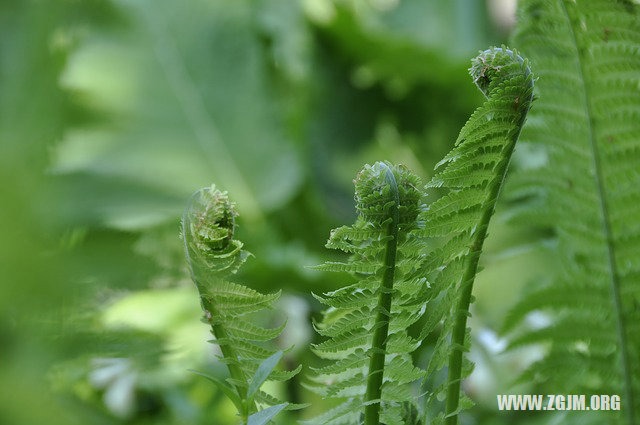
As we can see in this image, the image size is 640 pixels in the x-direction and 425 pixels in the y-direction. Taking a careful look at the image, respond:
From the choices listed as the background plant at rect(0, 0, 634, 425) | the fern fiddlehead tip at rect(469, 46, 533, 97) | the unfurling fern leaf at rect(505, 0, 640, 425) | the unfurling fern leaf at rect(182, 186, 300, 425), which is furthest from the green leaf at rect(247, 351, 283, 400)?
the background plant at rect(0, 0, 634, 425)

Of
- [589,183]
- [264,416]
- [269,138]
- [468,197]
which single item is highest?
[269,138]

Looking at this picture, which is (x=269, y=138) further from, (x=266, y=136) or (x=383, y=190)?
(x=383, y=190)

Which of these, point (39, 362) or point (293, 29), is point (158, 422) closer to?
point (39, 362)

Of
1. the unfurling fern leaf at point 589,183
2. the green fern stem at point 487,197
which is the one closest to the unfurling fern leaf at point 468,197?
the green fern stem at point 487,197

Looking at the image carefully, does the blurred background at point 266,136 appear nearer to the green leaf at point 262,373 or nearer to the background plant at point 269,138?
the background plant at point 269,138

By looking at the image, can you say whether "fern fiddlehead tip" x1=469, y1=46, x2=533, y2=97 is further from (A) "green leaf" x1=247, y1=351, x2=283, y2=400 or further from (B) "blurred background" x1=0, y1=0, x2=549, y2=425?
(B) "blurred background" x1=0, y1=0, x2=549, y2=425

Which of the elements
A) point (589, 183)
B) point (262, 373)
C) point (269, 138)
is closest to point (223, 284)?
point (262, 373)
